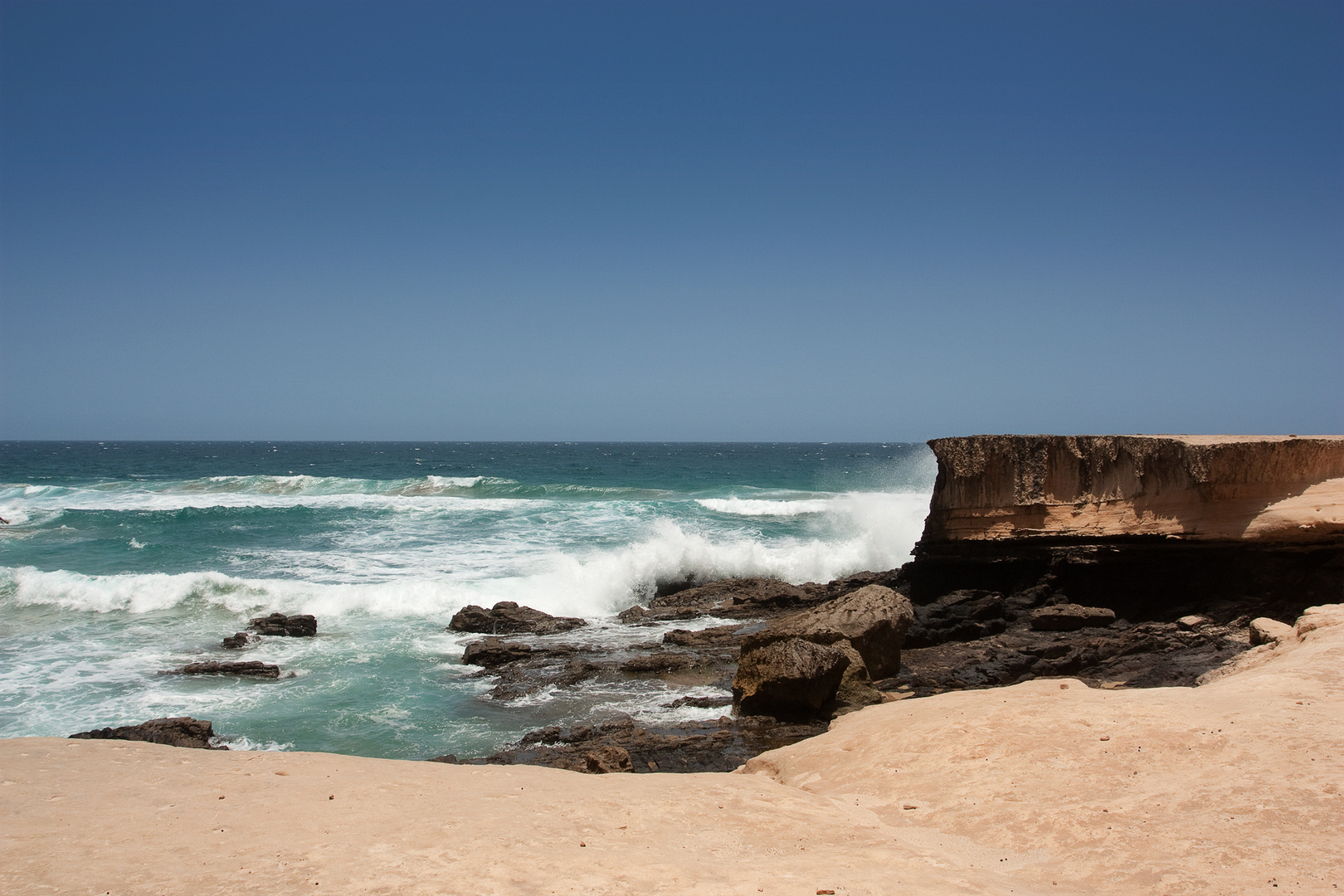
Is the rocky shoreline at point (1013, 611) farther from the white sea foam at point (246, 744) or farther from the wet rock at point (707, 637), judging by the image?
the white sea foam at point (246, 744)

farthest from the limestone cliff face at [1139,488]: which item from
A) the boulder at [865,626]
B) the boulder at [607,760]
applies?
the boulder at [607,760]

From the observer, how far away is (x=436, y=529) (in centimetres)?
2717

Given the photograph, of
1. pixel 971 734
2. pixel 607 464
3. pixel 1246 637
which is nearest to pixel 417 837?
pixel 971 734

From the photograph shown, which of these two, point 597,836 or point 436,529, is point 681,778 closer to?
point 597,836

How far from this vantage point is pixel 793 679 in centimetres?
972

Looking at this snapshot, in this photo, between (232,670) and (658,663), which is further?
(658,663)

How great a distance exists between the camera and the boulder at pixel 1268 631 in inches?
356

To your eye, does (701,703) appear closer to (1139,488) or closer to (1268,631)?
(1268,631)

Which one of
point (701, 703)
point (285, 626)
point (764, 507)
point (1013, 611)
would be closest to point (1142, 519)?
point (1013, 611)

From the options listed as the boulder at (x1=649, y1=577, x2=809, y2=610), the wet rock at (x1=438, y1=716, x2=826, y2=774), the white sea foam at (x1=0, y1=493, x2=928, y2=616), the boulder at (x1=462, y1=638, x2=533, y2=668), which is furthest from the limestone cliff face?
the boulder at (x1=462, y1=638, x2=533, y2=668)

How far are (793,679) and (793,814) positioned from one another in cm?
440

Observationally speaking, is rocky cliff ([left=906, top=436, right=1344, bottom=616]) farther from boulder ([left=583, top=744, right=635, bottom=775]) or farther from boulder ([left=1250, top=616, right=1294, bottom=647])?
boulder ([left=583, top=744, right=635, bottom=775])

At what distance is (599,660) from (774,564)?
9.21 meters

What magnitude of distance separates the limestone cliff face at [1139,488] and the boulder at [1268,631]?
2.31 metres
